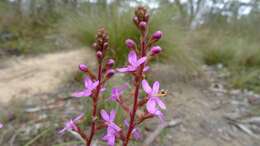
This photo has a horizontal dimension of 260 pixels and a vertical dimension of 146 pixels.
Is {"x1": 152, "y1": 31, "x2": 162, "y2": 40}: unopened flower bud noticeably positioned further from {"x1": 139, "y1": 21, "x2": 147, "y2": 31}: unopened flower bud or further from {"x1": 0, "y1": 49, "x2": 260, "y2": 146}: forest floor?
{"x1": 0, "y1": 49, "x2": 260, "y2": 146}: forest floor

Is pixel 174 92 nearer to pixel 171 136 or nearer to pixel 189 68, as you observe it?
pixel 189 68

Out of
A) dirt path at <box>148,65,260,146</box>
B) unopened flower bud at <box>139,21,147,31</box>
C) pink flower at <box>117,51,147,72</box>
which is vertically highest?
unopened flower bud at <box>139,21,147,31</box>

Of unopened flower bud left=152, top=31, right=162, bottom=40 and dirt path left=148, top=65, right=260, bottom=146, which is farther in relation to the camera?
dirt path left=148, top=65, right=260, bottom=146

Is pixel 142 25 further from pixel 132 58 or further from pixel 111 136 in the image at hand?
pixel 111 136

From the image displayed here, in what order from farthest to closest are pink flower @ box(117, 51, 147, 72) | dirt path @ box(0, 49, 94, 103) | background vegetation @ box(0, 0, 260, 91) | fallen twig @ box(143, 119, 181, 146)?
background vegetation @ box(0, 0, 260, 91) < dirt path @ box(0, 49, 94, 103) < fallen twig @ box(143, 119, 181, 146) < pink flower @ box(117, 51, 147, 72)

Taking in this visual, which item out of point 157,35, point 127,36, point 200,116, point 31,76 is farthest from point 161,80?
point 157,35

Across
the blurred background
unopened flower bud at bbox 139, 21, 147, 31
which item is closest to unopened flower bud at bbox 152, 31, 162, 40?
unopened flower bud at bbox 139, 21, 147, 31

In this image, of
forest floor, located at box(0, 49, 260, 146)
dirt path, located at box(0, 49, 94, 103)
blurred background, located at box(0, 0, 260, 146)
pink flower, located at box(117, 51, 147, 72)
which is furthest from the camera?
dirt path, located at box(0, 49, 94, 103)

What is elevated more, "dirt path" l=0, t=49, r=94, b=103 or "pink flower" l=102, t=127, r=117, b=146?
"pink flower" l=102, t=127, r=117, b=146

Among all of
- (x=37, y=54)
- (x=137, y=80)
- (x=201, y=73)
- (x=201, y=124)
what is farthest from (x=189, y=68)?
(x=37, y=54)
